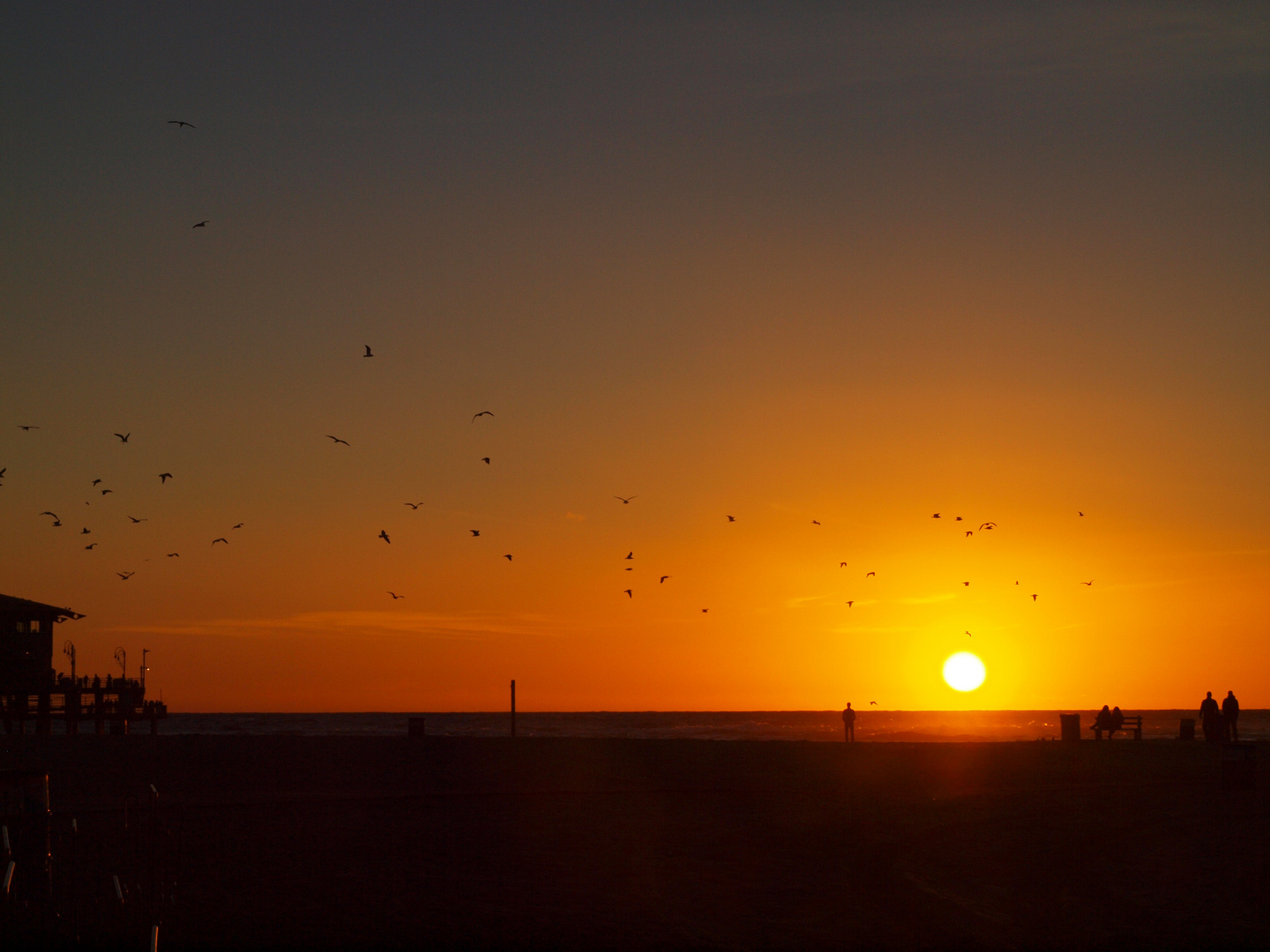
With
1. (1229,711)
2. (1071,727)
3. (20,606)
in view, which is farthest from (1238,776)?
(20,606)

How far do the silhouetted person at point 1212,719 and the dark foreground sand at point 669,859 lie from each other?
471 cm

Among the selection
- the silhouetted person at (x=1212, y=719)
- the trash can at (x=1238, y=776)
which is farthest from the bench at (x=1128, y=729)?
the trash can at (x=1238, y=776)

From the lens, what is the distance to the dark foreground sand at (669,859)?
14.8 m

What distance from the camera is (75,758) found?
38.6 meters

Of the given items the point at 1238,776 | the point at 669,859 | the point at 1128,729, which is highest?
the point at 1128,729

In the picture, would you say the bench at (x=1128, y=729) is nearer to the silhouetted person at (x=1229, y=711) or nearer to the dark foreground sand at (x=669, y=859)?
the silhouetted person at (x=1229, y=711)

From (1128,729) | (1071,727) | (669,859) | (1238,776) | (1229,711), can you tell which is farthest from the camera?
(1128,729)

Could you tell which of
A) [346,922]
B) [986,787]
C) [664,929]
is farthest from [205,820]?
[986,787]

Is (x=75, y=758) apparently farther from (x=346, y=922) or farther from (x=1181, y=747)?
(x=1181, y=747)

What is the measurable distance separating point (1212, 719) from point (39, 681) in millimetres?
46921

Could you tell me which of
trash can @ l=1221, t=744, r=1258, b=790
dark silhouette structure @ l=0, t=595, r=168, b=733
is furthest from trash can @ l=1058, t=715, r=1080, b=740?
dark silhouette structure @ l=0, t=595, r=168, b=733

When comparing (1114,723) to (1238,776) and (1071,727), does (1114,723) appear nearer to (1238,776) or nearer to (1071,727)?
(1071,727)

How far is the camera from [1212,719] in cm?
3747

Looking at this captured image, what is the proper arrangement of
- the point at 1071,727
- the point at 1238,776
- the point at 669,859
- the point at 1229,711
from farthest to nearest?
the point at 1071,727 → the point at 1229,711 → the point at 1238,776 → the point at 669,859
